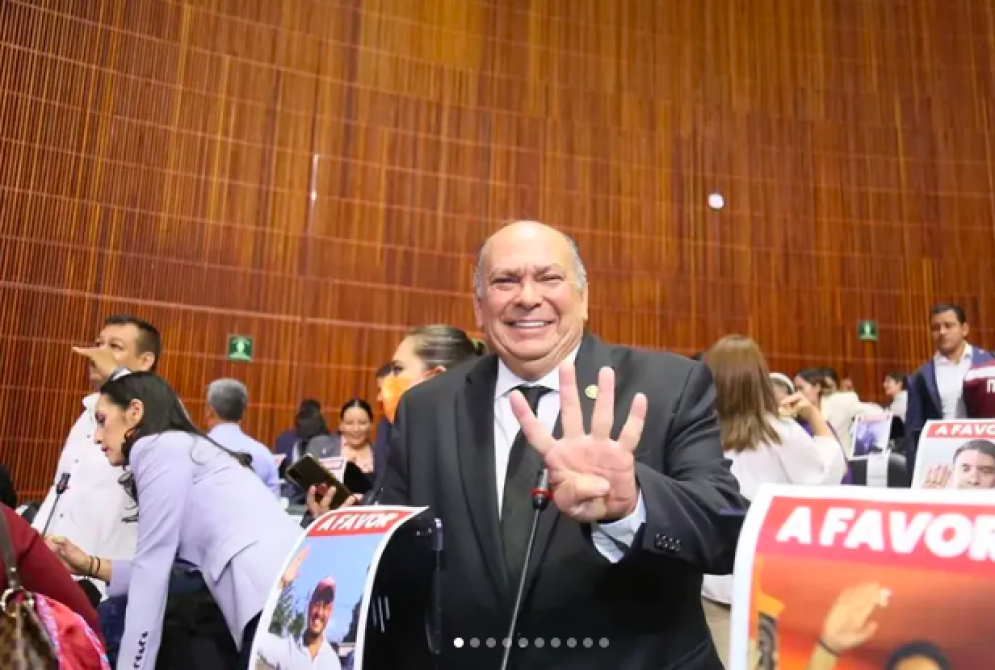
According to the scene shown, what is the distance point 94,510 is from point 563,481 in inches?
102

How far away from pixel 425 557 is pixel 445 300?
7.22 meters

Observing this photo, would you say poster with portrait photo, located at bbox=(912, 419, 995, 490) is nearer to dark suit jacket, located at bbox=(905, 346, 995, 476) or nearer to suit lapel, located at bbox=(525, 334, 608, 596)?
suit lapel, located at bbox=(525, 334, 608, 596)

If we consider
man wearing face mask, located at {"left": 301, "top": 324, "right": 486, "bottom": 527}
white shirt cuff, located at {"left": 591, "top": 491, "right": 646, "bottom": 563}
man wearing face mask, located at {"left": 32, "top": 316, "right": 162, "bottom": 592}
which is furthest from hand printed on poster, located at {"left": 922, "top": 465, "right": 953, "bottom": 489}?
man wearing face mask, located at {"left": 32, "top": 316, "right": 162, "bottom": 592}

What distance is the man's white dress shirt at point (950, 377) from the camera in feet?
14.1

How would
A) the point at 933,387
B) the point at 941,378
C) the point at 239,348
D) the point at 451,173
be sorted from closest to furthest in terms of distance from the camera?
1. the point at 933,387
2. the point at 941,378
3. the point at 239,348
4. the point at 451,173

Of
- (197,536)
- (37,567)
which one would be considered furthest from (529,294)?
(197,536)

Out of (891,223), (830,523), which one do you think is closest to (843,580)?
(830,523)

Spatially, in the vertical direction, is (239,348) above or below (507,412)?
above

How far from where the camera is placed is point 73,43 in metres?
7.49

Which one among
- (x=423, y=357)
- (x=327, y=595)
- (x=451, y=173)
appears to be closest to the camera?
(x=327, y=595)

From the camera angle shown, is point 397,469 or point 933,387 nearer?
point 397,469

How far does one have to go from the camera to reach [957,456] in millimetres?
2186

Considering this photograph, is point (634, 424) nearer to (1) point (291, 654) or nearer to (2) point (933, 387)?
(1) point (291, 654)

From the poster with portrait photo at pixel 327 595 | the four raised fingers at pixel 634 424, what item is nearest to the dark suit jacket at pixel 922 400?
the four raised fingers at pixel 634 424
